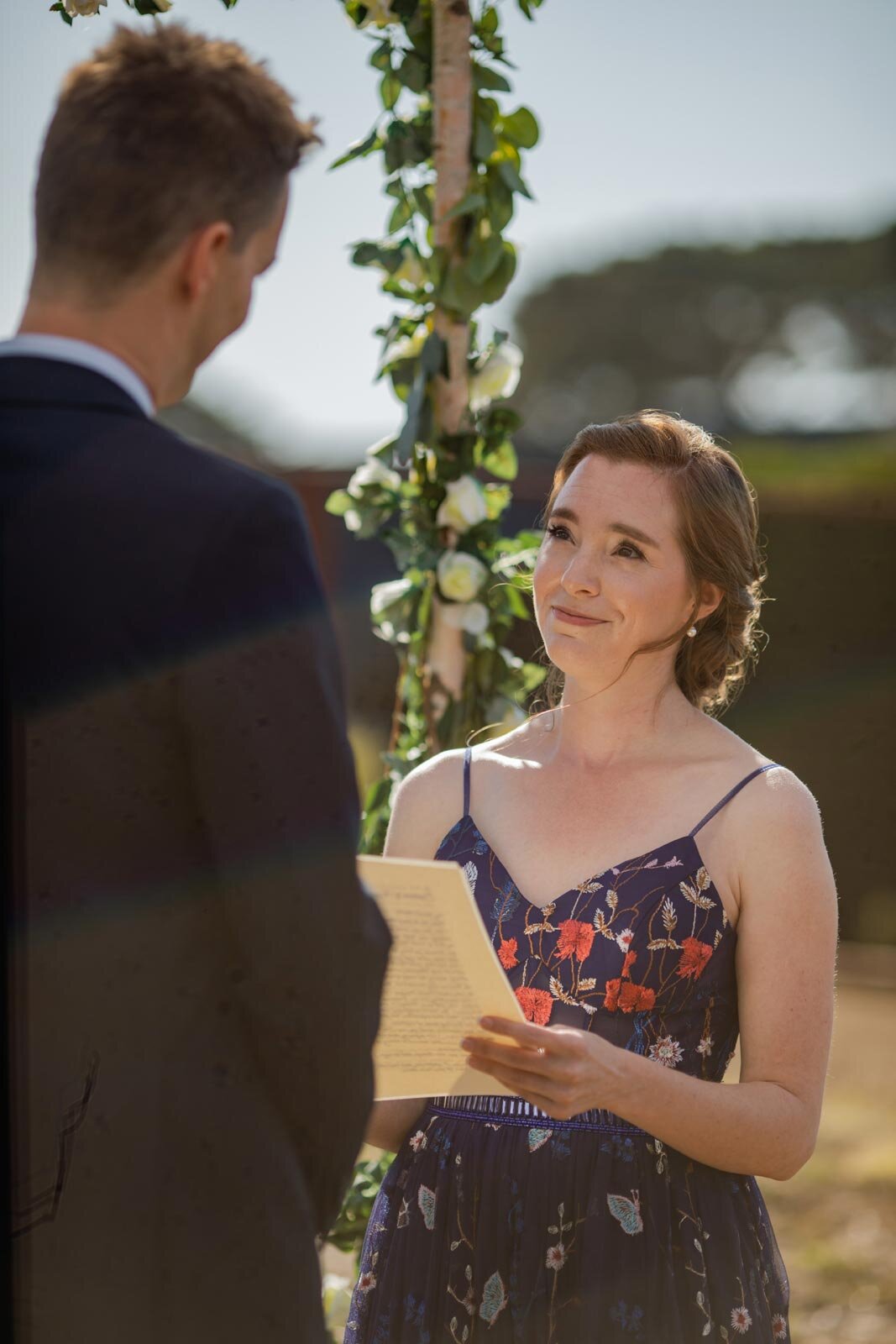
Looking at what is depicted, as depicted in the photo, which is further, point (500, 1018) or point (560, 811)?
point (560, 811)

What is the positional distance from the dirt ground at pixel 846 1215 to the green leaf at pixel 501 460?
1.88 meters

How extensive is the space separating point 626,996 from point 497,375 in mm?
1402

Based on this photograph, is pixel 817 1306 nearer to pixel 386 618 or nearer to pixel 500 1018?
pixel 386 618

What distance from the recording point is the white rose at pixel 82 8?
228cm

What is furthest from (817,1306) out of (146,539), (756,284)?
(756,284)

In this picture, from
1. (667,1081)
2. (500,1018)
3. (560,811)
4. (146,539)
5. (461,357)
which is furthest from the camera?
(461,357)

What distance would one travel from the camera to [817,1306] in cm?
438

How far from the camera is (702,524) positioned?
7.72 feet

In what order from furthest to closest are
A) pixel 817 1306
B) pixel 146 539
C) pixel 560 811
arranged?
pixel 817 1306, pixel 560 811, pixel 146 539

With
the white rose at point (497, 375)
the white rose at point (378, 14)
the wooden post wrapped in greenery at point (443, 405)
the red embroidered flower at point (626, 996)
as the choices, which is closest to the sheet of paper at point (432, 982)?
the red embroidered flower at point (626, 996)

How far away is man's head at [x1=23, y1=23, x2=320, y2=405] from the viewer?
1146mm

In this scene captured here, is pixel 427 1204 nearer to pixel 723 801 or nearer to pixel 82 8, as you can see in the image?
pixel 723 801

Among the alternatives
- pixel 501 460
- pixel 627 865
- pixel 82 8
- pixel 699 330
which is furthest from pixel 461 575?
pixel 699 330

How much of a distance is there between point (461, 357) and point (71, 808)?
76.7 inches
